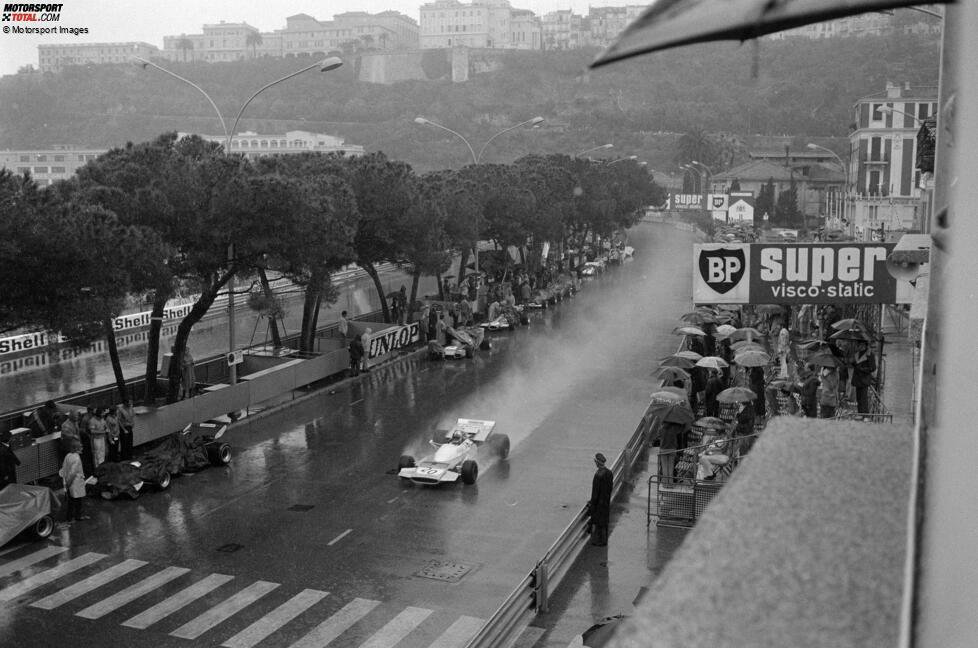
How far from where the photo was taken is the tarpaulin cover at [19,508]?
16.3 m

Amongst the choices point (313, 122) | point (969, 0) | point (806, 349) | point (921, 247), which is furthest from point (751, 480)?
point (313, 122)

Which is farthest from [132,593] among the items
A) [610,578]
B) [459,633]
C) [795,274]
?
[795,274]

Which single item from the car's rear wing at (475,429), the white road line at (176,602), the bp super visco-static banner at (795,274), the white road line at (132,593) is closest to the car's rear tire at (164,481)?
the white road line at (132,593)

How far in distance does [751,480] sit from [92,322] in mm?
19065

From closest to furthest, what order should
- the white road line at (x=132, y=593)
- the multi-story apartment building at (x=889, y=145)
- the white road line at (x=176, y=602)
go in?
the white road line at (x=176, y=602) → the white road line at (x=132, y=593) → the multi-story apartment building at (x=889, y=145)

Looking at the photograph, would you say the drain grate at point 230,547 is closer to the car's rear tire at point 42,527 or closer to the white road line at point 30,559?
the white road line at point 30,559

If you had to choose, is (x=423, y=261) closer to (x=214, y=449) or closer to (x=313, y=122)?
(x=214, y=449)

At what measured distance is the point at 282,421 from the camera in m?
26.4

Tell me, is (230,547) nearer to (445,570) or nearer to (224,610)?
(224,610)

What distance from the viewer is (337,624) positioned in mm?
13703

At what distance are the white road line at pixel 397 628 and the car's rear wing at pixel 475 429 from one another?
7.93 m

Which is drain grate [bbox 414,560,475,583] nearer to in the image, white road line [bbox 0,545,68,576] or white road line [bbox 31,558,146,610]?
white road line [bbox 31,558,146,610]

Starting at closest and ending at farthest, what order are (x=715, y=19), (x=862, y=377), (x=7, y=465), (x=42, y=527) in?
(x=715, y=19), (x=42, y=527), (x=7, y=465), (x=862, y=377)

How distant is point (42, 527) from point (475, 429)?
8.73m
